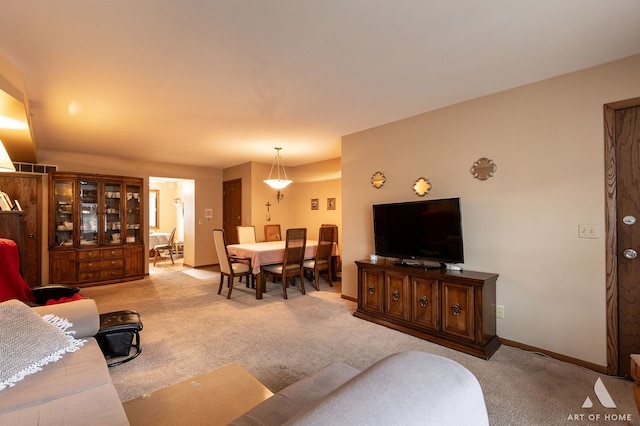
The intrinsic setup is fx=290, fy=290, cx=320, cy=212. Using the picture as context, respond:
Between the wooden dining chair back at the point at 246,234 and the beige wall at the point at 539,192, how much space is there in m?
3.61

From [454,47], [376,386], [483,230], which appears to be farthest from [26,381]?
[483,230]

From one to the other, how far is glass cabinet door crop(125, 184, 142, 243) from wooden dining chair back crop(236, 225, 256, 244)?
6.86 feet

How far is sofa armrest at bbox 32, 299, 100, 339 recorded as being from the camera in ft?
6.22

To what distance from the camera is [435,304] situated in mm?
2873

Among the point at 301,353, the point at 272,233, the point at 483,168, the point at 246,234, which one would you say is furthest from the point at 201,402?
the point at 272,233

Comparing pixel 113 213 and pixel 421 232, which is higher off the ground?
pixel 113 213

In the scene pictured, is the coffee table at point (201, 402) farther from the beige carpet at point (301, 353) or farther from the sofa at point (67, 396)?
the beige carpet at point (301, 353)

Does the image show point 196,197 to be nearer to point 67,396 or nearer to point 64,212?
point 64,212

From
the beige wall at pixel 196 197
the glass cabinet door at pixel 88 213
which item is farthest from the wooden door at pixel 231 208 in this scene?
the glass cabinet door at pixel 88 213

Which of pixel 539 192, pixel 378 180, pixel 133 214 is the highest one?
pixel 378 180

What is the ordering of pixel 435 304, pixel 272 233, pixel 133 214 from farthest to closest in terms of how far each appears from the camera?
pixel 272 233, pixel 133 214, pixel 435 304

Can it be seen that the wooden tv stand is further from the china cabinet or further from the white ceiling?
the china cabinet

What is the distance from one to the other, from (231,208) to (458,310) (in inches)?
220

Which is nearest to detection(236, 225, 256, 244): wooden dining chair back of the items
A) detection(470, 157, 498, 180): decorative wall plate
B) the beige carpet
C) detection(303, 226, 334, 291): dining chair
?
detection(303, 226, 334, 291): dining chair
